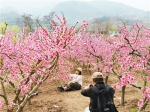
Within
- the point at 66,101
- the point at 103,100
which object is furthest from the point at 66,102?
the point at 103,100

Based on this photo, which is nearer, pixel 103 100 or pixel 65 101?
pixel 103 100

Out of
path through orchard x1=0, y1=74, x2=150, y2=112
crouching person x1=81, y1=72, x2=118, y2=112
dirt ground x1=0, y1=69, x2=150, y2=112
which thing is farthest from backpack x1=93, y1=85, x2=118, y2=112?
path through orchard x1=0, y1=74, x2=150, y2=112

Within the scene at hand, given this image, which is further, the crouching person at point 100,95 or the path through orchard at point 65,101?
the path through orchard at point 65,101

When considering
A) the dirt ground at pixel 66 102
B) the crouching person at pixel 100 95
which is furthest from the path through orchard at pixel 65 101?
the crouching person at pixel 100 95

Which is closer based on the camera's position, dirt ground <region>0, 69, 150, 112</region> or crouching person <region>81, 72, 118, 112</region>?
crouching person <region>81, 72, 118, 112</region>

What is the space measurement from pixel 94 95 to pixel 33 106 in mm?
5414

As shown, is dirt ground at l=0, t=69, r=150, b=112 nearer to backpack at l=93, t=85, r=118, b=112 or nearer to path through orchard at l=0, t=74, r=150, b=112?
path through orchard at l=0, t=74, r=150, b=112

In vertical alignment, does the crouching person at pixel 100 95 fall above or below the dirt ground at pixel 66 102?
above

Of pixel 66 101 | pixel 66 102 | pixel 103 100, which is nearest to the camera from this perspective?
pixel 103 100

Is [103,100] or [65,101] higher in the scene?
[103,100]

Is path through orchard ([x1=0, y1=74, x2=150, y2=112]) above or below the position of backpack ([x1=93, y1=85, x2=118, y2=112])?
Answer: below

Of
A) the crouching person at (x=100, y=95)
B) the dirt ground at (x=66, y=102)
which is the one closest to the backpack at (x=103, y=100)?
the crouching person at (x=100, y=95)

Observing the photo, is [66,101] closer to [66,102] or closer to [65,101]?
[65,101]

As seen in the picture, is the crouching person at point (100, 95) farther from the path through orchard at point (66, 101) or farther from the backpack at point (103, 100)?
the path through orchard at point (66, 101)
